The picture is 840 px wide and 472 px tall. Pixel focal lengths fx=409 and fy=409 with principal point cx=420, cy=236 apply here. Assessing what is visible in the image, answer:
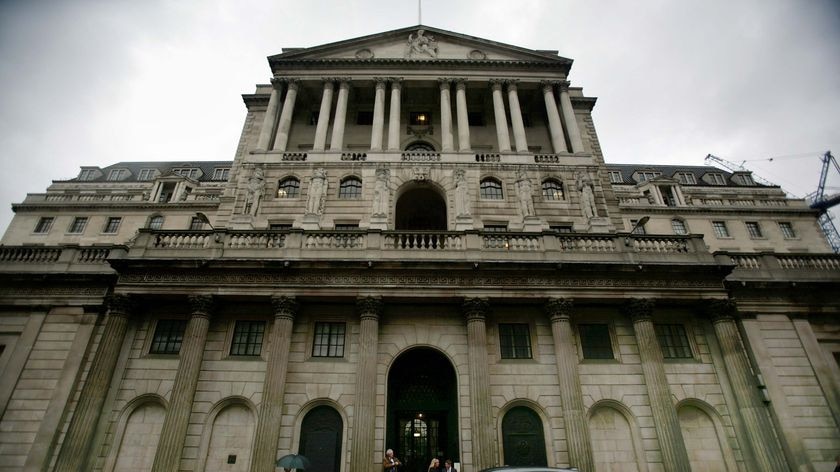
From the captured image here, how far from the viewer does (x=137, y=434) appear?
1602 cm

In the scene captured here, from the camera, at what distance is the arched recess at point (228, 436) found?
1551cm

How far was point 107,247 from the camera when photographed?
1928cm

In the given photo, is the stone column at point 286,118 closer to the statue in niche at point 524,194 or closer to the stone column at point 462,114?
the stone column at point 462,114

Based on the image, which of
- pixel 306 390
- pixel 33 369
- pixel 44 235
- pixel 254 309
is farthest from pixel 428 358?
pixel 44 235

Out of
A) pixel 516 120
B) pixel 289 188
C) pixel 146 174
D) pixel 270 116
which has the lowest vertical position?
pixel 289 188

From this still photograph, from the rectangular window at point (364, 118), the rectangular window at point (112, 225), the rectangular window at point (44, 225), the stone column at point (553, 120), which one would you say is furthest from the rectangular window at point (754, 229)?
the rectangular window at point (44, 225)

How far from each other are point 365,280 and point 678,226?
3226cm

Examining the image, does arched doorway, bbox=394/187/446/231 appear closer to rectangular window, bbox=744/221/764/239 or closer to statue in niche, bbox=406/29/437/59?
statue in niche, bbox=406/29/437/59

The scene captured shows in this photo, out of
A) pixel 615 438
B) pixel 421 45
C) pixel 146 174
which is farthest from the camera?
pixel 146 174

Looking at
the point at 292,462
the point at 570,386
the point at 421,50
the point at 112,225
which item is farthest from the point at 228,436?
the point at 112,225

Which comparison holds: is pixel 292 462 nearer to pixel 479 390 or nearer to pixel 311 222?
pixel 479 390

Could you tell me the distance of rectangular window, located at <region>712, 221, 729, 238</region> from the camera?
36594 millimetres

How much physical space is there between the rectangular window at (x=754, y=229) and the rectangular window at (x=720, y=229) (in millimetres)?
1976

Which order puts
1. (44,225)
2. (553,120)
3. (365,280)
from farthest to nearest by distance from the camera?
(44,225) < (553,120) < (365,280)
